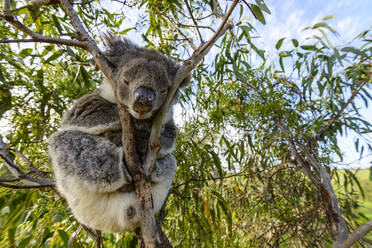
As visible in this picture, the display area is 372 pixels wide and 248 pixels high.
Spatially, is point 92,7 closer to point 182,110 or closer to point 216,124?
point 182,110

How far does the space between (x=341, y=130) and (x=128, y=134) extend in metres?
1.61

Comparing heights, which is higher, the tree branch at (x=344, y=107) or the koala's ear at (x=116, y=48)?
the koala's ear at (x=116, y=48)

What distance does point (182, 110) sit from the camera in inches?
83.4

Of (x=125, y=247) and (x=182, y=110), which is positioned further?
(x=182, y=110)

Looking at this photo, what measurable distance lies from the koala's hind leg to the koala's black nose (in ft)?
0.82

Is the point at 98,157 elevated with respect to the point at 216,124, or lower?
lower

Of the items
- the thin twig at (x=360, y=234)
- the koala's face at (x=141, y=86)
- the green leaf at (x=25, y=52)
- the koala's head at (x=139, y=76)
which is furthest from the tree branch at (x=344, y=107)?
the green leaf at (x=25, y=52)

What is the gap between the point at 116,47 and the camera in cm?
148

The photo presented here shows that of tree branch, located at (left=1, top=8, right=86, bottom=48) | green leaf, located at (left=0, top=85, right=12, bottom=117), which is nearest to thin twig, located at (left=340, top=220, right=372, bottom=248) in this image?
tree branch, located at (left=1, top=8, right=86, bottom=48)

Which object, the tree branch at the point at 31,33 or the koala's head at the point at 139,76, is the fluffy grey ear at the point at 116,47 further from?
the tree branch at the point at 31,33

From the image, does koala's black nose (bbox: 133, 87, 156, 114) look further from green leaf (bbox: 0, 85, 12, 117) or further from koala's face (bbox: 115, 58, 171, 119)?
green leaf (bbox: 0, 85, 12, 117)

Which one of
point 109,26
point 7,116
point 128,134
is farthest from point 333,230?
point 7,116

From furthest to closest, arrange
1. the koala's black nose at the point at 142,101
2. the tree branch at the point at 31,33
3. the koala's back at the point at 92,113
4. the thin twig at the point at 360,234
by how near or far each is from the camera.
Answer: the koala's back at the point at 92,113, the koala's black nose at the point at 142,101, the thin twig at the point at 360,234, the tree branch at the point at 31,33

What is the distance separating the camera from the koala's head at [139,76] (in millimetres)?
1149
